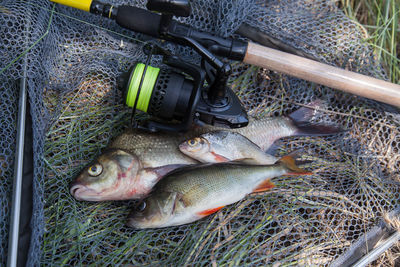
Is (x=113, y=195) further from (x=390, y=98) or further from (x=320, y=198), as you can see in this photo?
(x=390, y=98)

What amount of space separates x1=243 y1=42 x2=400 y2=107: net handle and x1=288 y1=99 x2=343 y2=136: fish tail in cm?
34

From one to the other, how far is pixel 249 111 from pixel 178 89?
931mm

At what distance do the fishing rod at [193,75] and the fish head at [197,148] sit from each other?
→ 0.16 meters

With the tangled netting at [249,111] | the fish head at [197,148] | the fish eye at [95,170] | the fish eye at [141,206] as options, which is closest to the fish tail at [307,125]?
the tangled netting at [249,111]

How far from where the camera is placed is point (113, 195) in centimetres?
217

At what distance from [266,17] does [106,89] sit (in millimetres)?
1450

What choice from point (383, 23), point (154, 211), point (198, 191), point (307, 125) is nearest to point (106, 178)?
Result: point (154, 211)

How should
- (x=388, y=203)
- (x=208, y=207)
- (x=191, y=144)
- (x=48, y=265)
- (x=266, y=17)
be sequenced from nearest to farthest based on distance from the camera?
(x=48, y=265) → (x=208, y=207) → (x=191, y=144) → (x=388, y=203) → (x=266, y=17)

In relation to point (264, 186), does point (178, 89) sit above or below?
above

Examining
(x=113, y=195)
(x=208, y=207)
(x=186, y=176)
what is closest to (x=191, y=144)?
(x=186, y=176)

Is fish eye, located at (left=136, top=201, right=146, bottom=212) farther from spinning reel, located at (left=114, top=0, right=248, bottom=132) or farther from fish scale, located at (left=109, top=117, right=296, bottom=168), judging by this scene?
spinning reel, located at (left=114, top=0, right=248, bottom=132)

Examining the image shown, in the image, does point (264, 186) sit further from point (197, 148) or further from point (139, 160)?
point (139, 160)

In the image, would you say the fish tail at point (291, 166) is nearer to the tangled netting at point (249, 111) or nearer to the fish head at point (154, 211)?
the tangled netting at point (249, 111)

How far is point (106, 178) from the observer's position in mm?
2135
